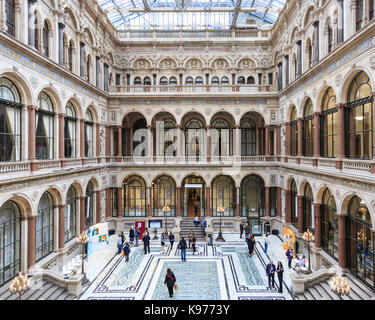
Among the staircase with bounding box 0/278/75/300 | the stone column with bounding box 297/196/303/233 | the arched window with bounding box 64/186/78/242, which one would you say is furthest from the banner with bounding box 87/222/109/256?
the stone column with bounding box 297/196/303/233

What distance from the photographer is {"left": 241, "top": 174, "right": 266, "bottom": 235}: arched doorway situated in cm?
2608

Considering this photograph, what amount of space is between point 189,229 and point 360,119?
1566cm

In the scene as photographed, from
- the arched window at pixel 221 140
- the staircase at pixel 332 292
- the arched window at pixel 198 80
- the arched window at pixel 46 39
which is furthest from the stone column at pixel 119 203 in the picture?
the staircase at pixel 332 292

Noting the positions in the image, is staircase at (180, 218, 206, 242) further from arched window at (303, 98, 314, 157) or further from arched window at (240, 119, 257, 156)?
arched window at (303, 98, 314, 157)

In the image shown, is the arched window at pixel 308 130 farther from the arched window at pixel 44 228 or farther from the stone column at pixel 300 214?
the arched window at pixel 44 228

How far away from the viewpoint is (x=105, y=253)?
19453 millimetres

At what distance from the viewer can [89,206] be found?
71.7 ft

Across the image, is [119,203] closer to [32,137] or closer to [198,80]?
[32,137]

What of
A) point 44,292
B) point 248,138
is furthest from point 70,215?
point 248,138

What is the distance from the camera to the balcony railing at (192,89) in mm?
25125

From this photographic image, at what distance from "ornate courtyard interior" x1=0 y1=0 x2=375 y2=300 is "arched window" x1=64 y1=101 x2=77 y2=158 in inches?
5.3
